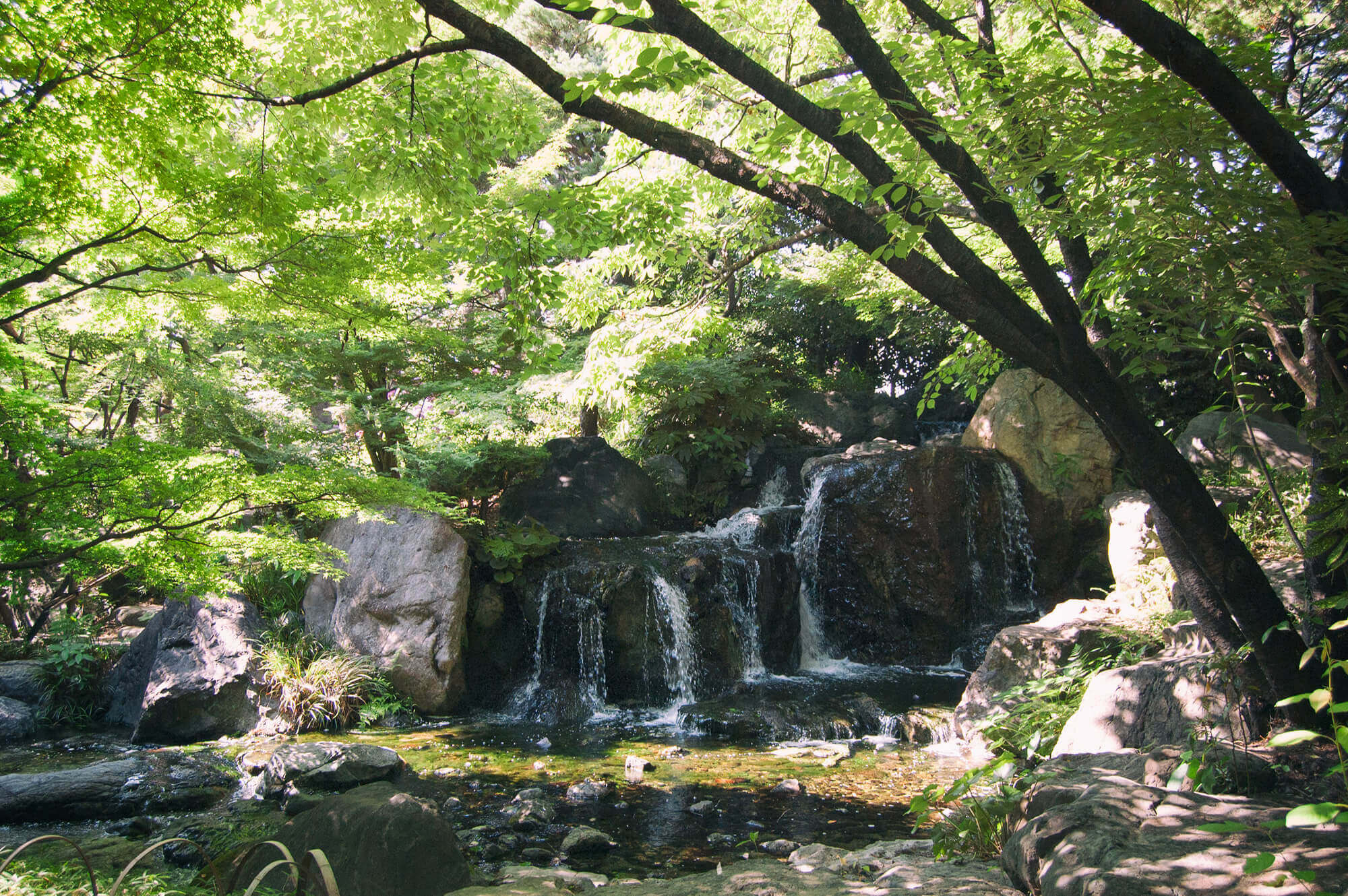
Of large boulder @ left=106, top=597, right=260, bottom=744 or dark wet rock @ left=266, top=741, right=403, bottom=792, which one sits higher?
large boulder @ left=106, top=597, right=260, bottom=744

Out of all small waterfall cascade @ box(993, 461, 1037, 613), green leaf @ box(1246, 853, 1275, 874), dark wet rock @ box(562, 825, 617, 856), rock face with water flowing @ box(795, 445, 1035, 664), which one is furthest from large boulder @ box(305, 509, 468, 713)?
green leaf @ box(1246, 853, 1275, 874)

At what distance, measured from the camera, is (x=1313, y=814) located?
1501 millimetres

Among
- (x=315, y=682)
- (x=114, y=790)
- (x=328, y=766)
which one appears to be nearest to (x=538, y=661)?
(x=315, y=682)

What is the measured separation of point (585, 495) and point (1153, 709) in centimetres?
905

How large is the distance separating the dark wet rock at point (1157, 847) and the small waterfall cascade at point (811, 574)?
26.1 feet

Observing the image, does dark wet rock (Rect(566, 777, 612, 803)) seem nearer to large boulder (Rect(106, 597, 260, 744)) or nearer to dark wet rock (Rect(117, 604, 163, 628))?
large boulder (Rect(106, 597, 260, 744))

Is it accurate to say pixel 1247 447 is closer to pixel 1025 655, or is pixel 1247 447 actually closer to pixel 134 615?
pixel 1025 655

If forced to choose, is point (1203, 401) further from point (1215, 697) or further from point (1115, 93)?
point (1115, 93)

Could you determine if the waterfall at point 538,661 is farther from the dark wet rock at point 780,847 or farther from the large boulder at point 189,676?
the dark wet rock at point 780,847

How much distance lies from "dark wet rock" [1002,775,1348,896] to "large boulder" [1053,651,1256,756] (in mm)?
1507

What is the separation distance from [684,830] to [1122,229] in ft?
15.3

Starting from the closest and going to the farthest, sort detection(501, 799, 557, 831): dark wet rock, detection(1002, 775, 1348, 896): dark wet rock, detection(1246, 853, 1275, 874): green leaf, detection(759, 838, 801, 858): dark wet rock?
detection(1246, 853, 1275, 874): green leaf < detection(1002, 775, 1348, 896): dark wet rock < detection(759, 838, 801, 858): dark wet rock < detection(501, 799, 557, 831): dark wet rock

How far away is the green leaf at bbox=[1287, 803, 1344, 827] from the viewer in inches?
58.2

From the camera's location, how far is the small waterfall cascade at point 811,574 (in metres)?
11.0
